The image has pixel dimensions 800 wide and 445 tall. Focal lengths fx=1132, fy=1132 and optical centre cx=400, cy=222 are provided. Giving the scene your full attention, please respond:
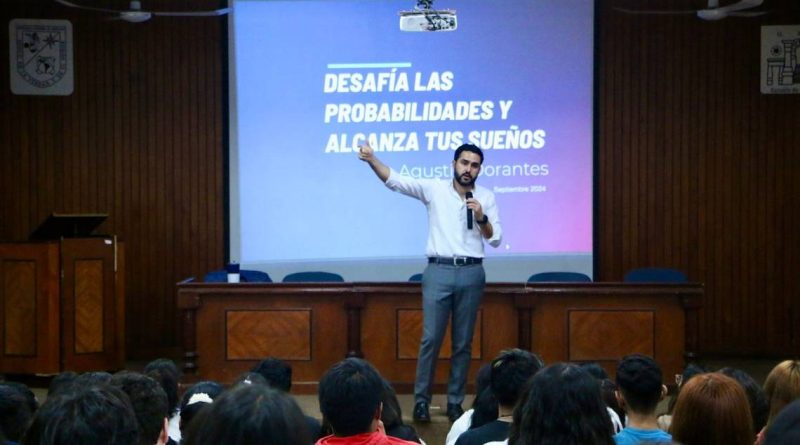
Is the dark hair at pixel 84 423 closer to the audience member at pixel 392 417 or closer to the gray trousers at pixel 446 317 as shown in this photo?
the audience member at pixel 392 417

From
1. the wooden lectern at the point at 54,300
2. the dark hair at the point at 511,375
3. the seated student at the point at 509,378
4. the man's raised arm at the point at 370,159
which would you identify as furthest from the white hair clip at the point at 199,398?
the wooden lectern at the point at 54,300

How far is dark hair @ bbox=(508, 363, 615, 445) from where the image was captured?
248 centimetres

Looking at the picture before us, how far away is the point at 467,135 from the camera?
9562 mm

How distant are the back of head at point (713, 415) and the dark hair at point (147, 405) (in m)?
1.34

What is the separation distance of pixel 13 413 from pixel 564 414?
5.29 feet

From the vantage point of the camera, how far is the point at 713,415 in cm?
267

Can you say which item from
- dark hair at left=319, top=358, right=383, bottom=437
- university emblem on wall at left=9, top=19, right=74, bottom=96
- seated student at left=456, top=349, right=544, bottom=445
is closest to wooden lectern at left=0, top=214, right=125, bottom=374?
university emblem on wall at left=9, top=19, right=74, bottom=96

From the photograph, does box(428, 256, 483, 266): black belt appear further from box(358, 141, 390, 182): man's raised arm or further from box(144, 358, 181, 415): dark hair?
box(144, 358, 181, 415): dark hair

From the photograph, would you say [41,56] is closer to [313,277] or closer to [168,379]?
[313,277]

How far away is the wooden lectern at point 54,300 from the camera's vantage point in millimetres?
8125

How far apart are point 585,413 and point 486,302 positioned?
513 cm

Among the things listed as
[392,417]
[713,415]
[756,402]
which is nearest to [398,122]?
[392,417]

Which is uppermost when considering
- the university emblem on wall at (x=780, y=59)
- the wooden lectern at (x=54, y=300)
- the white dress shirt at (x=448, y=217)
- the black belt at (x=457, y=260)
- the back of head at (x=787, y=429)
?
A: the university emblem on wall at (x=780, y=59)

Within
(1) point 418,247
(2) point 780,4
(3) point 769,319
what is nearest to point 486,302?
(1) point 418,247
